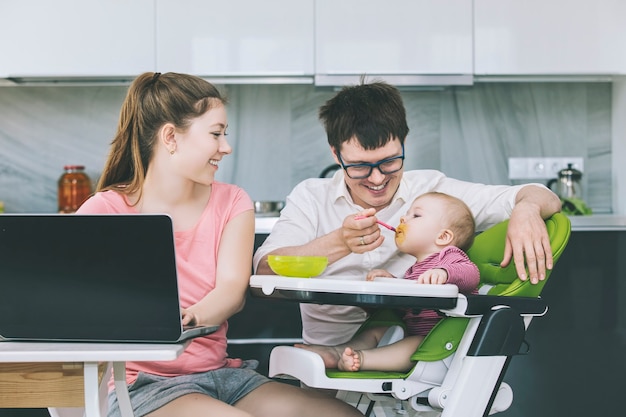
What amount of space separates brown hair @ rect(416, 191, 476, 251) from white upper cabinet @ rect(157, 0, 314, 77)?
→ 1.51 metres

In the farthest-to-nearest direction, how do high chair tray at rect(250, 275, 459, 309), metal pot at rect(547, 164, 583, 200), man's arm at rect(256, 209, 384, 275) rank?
metal pot at rect(547, 164, 583, 200)
man's arm at rect(256, 209, 384, 275)
high chair tray at rect(250, 275, 459, 309)

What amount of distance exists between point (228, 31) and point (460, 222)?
1.70 m

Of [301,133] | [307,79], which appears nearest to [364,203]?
[307,79]

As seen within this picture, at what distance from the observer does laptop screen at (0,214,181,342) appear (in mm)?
1288

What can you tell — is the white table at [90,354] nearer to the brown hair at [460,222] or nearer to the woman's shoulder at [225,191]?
the woman's shoulder at [225,191]

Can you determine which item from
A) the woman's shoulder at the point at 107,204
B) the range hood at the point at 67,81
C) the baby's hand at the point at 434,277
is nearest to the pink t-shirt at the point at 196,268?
the woman's shoulder at the point at 107,204

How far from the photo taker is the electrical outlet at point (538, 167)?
363 cm

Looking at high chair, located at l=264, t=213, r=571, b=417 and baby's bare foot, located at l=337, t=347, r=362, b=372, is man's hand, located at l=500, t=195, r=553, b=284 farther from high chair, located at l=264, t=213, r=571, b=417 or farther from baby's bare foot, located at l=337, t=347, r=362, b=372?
baby's bare foot, located at l=337, t=347, r=362, b=372

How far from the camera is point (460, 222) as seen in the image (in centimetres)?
190

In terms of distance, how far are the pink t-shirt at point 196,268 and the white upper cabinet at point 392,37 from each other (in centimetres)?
155

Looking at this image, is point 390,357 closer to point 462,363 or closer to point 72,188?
point 462,363

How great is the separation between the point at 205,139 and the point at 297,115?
186cm

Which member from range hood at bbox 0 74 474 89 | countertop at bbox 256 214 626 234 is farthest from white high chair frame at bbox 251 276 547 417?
range hood at bbox 0 74 474 89

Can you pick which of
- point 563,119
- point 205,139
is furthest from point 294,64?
point 205,139
